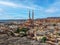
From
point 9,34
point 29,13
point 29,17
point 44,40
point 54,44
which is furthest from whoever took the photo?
point 29,17

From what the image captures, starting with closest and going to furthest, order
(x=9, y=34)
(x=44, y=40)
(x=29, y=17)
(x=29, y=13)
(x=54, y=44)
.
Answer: (x=54, y=44)
(x=44, y=40)
(x=9, y=34)
(x=29, y=13)
(x=29, y=17)

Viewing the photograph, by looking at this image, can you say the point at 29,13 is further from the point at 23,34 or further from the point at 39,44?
the point at 39,44

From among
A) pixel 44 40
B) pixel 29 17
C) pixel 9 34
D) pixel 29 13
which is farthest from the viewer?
pixel 29 17

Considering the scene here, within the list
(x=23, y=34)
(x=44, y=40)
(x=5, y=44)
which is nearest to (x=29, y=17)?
(x=23, y=34)

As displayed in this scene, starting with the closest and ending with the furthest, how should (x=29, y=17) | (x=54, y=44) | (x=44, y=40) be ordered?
(x=54, y=44) < (x=44, y=40) < (x=29, y=17)

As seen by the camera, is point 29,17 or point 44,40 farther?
point 29,17

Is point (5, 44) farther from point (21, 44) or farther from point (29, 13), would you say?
point (29, 13)

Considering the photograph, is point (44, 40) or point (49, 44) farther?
point (44, 40)

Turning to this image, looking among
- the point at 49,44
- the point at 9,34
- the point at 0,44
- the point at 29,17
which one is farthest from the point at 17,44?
the point at 29,17
